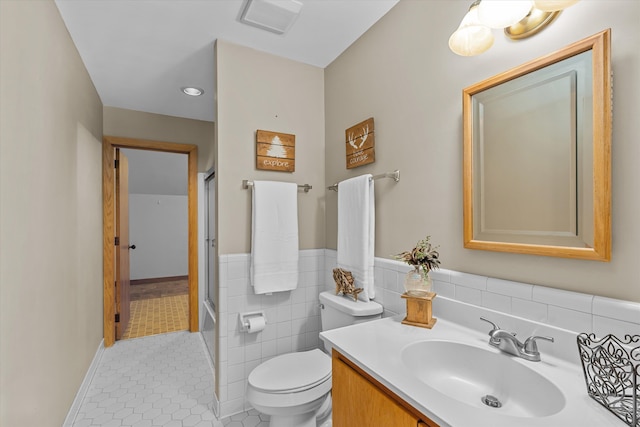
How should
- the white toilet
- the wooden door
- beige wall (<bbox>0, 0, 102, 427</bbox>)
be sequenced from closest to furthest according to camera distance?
1. beige wall (<bbox>0, 0, 102, 427</bbox>)
2. the white toilet
3. the wooden door

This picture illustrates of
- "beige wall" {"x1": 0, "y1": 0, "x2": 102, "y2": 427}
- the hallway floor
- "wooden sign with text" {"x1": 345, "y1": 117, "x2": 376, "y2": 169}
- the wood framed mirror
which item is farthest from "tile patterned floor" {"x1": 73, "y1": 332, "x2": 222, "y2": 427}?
the wood framed mirror

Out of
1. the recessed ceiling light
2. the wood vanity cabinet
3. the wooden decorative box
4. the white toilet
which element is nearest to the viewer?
the wood vanity cabinet

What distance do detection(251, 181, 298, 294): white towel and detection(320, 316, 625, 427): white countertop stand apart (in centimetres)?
81

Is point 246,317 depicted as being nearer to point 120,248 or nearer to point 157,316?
point 120,248

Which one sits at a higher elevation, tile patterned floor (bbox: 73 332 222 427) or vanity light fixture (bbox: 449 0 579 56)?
vanity light fixture (bbox: 449 0 579 56)

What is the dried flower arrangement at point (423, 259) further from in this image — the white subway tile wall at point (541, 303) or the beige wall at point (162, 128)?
the beige wall at point (162, 128)

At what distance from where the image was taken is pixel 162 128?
305 cm

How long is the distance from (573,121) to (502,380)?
0.82 metres

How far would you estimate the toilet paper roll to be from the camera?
5.94 feet

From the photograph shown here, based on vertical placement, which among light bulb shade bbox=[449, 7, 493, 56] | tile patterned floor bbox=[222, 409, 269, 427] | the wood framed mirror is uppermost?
light bulb shade bbox=[449, 7, 493, 56]

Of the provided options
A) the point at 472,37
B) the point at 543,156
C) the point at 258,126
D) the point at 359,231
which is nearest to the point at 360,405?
the point at 359,231

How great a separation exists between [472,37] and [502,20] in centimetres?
12

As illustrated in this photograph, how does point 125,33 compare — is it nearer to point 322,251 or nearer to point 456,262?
point 322,251

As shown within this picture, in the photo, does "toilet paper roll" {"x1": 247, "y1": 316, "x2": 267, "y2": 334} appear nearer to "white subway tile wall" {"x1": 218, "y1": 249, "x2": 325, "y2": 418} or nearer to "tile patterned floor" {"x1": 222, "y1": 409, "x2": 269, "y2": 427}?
"white subway tile wall" {"x1": 218, "y1": 249, "x2": 325, "y2": 418}
